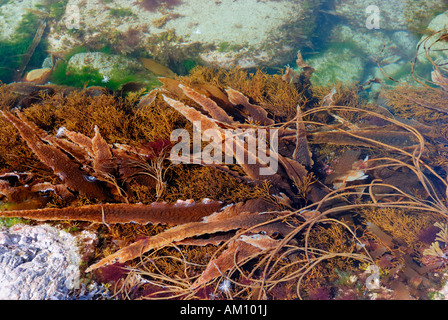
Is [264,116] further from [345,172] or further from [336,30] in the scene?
[336,30]

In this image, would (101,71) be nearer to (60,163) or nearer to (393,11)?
(60,163)

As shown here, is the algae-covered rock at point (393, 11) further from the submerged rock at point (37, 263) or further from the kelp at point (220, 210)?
the submerged rock at point (37, 263)

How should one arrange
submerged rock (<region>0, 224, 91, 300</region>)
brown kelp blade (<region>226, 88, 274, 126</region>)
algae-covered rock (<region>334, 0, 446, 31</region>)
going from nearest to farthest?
submerged rock (<region>0, 224, 91, 300</region>)
brown kelp blade (<region>226, 88, 274, 126</region>)
algae-covered rock (<region>334, 0, 446, 31</region>)

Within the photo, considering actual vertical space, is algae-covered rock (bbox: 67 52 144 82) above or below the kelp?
above

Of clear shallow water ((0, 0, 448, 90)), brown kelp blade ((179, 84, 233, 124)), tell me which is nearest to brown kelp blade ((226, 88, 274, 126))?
brown kelp blade ((179, 84, 233, 124))

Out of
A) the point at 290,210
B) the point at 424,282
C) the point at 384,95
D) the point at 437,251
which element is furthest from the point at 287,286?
the point at 384,95

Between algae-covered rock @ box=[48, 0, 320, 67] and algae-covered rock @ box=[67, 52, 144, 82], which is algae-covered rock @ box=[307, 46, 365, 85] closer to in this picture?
algae-covered rock @ box=[48, 0, 320, 67]
